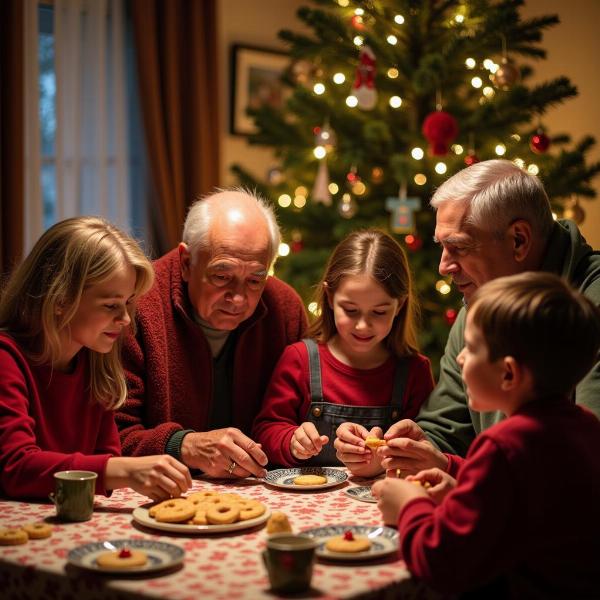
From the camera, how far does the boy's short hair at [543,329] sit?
4.80ft

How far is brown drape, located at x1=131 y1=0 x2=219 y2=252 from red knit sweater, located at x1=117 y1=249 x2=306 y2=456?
7.95ft

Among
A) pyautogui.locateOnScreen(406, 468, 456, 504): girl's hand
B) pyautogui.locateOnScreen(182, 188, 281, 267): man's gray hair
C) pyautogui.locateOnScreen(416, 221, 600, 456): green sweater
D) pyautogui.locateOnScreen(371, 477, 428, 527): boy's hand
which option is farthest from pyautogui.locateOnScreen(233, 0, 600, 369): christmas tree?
pyautogui.locateOnScreen(371, 477, 428, 527): boy's hand

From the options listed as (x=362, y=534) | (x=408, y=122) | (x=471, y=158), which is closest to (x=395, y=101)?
(x=408, y=122)

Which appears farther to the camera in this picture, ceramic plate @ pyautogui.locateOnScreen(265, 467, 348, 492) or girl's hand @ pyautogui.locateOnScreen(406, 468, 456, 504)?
ceramic plate @ pyautogui.locateOnScreen(265, 467, 348, 492)

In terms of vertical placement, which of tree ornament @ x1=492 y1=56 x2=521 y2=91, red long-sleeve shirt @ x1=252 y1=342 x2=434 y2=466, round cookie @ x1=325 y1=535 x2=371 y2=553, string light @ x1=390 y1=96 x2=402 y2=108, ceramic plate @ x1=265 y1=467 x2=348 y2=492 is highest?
tree ornament @ x1=492 y1=56 x2=521 y2=91

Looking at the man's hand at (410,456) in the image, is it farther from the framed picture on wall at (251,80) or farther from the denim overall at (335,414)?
the framed picture on wall at (251,80)

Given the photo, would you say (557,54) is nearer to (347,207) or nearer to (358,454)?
(347,207)

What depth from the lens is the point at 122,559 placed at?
4.65ft

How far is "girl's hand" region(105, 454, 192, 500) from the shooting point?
182cm

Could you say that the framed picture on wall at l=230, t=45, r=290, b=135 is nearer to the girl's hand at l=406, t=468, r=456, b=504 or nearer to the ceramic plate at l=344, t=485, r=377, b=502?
the ceramic plate at l=344, t=485, r=377, b=502

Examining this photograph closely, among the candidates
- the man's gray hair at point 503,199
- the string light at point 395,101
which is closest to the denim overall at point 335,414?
the man's gray hair at point 503,199

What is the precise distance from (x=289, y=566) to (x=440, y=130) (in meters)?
2.67

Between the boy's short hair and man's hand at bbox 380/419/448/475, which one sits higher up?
the boy's short hair

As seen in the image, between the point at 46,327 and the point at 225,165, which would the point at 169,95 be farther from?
the point at 46,327
